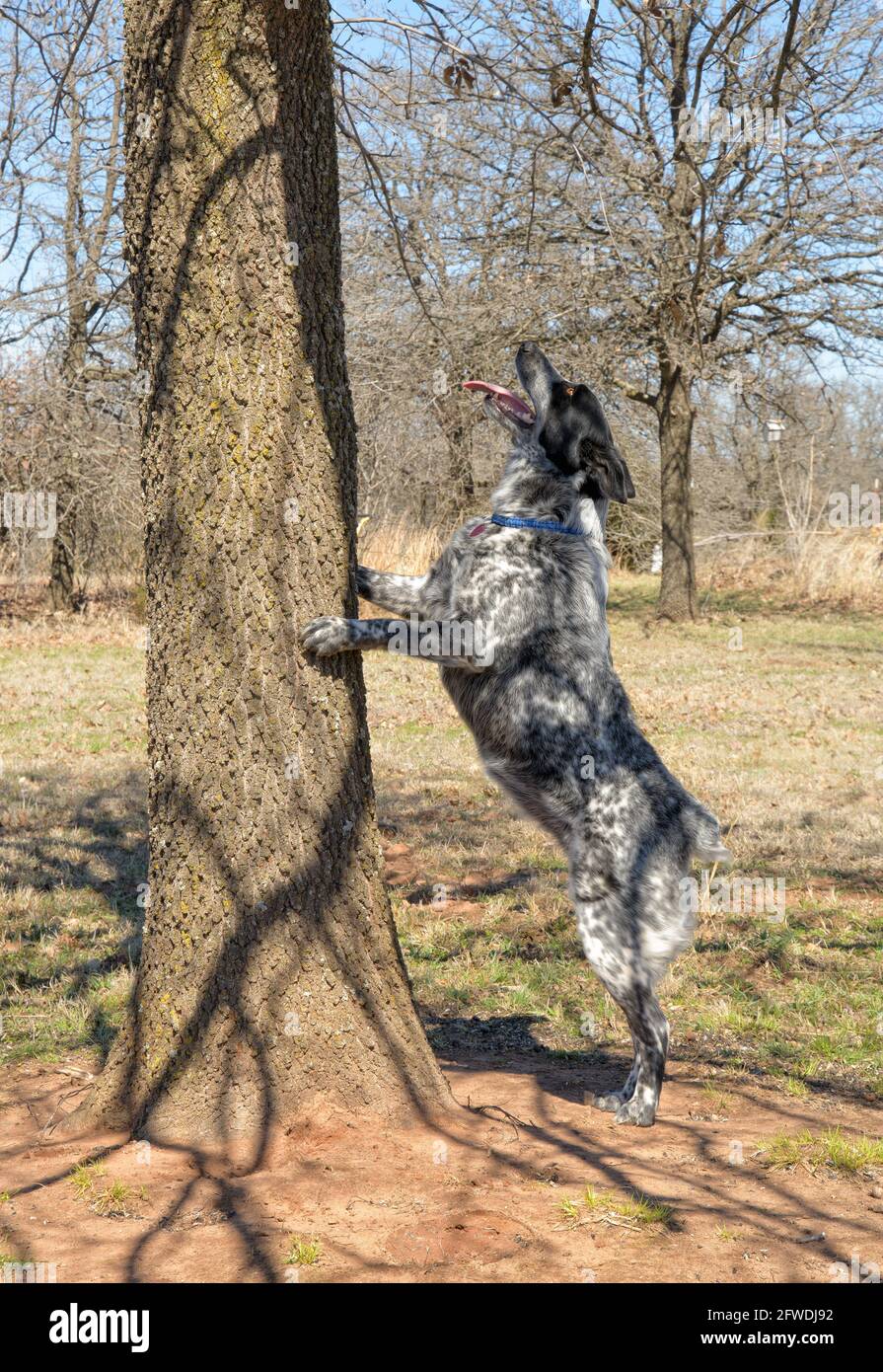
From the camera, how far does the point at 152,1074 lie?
3.48 meters

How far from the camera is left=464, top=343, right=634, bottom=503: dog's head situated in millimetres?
4539

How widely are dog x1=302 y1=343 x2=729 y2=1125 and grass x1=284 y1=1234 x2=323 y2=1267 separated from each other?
135cm

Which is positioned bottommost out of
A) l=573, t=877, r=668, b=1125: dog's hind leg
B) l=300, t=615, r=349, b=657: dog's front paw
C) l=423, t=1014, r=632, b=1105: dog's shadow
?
l=423, t=1014, r=632, b=1105: dog's shadow

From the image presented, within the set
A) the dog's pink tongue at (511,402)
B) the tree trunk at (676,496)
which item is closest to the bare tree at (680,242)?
the tree trunk at (676,496)

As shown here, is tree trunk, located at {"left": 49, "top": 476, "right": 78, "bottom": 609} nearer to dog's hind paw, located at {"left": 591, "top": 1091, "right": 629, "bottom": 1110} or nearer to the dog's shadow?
the dog's shadow

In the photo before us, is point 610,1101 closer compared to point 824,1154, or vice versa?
point 824,1154

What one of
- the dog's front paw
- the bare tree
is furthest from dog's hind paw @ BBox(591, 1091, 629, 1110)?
the bare tree

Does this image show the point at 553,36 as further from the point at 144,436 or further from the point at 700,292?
the point at 700,292

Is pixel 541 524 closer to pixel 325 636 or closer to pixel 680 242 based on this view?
pixel 325 636

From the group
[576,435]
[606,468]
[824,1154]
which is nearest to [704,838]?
[824,1154]

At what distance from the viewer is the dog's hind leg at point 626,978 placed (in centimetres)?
385

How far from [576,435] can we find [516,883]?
10.1 feet

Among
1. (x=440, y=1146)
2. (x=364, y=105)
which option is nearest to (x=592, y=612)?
(x=440, y=1146)

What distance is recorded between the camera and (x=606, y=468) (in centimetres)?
455
